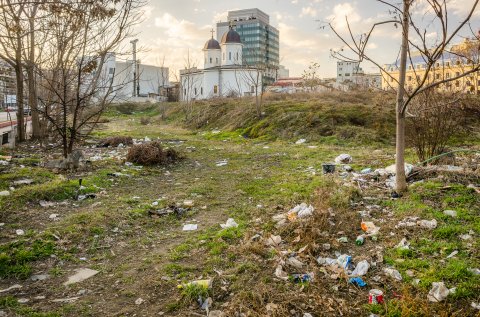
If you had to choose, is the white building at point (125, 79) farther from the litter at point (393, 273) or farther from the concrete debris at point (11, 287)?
the litter at point (393, 273)

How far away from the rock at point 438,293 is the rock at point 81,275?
2897 mm

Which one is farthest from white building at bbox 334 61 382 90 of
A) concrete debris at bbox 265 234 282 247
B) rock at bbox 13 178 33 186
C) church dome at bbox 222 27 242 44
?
church dome at bbox 222 27 242 44

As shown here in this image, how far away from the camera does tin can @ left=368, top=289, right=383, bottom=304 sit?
2832 millimetres

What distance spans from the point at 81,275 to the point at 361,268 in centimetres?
258

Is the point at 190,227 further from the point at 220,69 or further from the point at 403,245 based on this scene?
the point at 220,69

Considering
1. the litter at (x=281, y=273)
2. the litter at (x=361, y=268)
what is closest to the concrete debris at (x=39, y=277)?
the litter at (x=281, y=273)

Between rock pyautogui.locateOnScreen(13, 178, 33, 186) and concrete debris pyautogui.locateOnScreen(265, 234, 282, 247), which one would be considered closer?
concrete debris pyautogui.locateOnScreen(265, 234, 282, 247)

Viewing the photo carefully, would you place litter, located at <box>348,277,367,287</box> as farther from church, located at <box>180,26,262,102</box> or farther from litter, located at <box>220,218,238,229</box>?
church, located at <box>180,26,262,102</box>

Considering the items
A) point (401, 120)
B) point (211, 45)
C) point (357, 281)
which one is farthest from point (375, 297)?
point (211, 45)

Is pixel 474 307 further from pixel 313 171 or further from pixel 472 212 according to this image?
pixel 313 171

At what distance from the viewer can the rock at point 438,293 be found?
9.06 ft

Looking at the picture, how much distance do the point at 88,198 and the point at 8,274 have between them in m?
2.41

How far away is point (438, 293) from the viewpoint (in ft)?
9.20

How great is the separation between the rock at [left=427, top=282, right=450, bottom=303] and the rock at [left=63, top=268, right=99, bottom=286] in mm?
2897
